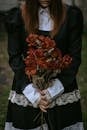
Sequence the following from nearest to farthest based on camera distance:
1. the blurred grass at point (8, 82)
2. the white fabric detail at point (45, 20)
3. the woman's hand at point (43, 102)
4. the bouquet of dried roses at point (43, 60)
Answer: the bouquet of dried roses at point (43, 60) < the woman's hand at point (43, 102) < the white fabric detail at point (45, 20) < the blurred grass at point (8, 82)

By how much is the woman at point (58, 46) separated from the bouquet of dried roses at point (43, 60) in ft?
0.41

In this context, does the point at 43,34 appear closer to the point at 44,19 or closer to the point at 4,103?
the point at 44,19

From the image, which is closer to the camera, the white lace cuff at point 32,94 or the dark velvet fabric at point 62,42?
the white lace cuff at point 32,94

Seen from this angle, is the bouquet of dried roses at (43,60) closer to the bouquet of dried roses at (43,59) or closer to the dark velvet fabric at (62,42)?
the bouquet of dried roses at (43,59)

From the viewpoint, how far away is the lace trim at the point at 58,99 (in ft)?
17.6

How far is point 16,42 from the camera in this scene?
17.4 ft

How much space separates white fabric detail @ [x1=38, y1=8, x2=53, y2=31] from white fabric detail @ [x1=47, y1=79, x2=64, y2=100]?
0.42m

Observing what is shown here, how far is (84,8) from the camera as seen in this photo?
535 inches

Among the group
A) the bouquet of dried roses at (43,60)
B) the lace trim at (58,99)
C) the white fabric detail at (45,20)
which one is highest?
the white fabric detail at (45,20)

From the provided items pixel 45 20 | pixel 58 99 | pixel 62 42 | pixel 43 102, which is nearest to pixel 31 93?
pixel 43 102

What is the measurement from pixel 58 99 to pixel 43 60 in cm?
49

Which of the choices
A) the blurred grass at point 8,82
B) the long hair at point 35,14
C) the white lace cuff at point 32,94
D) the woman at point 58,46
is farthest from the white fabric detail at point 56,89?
the blurred grass at point 8,82

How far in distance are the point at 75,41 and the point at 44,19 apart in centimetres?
30

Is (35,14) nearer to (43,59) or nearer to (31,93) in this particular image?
(43,59)
